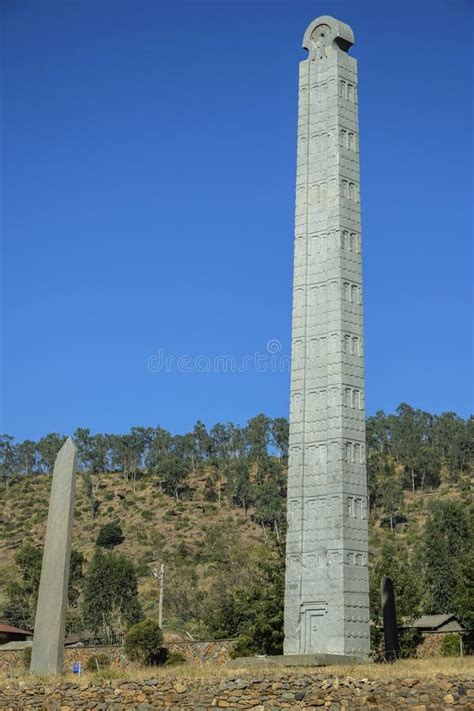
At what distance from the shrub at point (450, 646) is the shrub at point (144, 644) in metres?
9.57

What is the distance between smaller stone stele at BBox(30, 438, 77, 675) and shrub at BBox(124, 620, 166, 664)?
1474 cm

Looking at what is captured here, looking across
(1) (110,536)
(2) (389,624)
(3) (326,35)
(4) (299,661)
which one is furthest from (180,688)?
(1) (110,536)

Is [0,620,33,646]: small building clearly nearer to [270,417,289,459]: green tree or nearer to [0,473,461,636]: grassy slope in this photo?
[0,473,461,636]: grassy slope

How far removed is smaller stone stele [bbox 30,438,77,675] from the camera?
19375 mm

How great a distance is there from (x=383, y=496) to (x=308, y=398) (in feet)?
200

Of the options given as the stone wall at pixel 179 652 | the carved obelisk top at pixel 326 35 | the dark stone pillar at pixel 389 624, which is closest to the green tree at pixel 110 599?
the stone wall at pixel 179 652

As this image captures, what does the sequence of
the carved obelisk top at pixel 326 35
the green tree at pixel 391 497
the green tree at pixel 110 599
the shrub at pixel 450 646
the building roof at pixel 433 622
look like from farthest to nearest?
the green tree at pixel 391 497 < the green tree at pixel 110 599 < the building roof at pixel 433 622 < the shrub at pixel 450 646 < the carved obelisk top at pixel 326 35

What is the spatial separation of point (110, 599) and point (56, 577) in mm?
40284

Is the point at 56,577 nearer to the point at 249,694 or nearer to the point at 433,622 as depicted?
the point at 249,694

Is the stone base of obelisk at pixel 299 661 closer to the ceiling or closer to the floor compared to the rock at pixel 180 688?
closer to the ceiling

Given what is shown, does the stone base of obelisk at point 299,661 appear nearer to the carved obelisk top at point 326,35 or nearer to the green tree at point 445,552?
the carved obelisk top at point 326,35

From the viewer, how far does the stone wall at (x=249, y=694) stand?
1533 centimetres

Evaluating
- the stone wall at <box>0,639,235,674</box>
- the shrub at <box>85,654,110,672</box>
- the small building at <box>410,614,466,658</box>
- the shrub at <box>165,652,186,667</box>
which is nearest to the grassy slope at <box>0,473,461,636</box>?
the small building at <box>410,614,466,658</box>

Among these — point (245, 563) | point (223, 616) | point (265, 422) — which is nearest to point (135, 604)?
point (245, 563)
